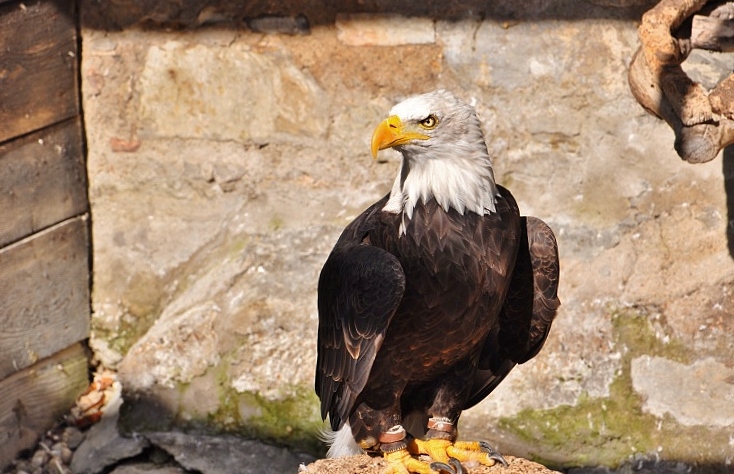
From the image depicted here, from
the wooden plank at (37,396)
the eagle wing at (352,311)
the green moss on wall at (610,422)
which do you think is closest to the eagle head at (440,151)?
the eagle wing at (352,311)

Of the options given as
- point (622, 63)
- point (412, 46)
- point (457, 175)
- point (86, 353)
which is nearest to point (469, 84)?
point (412, 46)

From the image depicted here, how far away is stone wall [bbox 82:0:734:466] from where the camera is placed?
438 centimetres

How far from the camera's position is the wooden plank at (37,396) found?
473 centimetres

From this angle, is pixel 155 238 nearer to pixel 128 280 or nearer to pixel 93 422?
pixel 128 280

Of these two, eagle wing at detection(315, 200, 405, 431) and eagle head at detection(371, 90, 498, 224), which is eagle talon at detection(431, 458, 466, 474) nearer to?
eagle wing at detection(315, 200, 405, 431)

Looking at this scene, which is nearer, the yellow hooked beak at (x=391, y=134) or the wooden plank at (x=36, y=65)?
the yellow hooked beak at (x=391, y=134)

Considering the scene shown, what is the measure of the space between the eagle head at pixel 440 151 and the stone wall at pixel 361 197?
1.27m

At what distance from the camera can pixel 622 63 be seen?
437 cm

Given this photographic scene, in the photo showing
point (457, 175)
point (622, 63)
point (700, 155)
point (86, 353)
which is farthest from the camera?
point (86, 353)

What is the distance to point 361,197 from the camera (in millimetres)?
4684

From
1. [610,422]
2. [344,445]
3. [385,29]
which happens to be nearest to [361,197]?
[385,29]

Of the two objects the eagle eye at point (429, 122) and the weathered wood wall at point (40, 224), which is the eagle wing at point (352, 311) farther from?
the weathered wood wall at point (40, 224)

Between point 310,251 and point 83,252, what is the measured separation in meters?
1.03

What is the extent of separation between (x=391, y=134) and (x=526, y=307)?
2.64 ft
